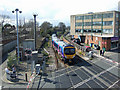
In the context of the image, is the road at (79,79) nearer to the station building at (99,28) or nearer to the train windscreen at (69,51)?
the train windscreen at (69,51)

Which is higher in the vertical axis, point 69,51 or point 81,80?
point 69,51

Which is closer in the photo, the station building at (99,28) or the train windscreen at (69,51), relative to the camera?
the train windscreen at (69,51)

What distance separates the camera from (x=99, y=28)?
1394 inches

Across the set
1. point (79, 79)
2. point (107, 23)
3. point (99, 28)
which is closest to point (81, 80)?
point (79, 79)

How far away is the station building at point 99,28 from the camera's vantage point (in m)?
29.0

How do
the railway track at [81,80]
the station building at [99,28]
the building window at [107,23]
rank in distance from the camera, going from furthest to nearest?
the building window at [107,23] < the station building at [99,28] < the railway track at [81,80]

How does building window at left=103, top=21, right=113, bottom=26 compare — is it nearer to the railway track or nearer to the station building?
the station building

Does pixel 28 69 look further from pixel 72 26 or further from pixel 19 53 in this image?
pixel 72 26

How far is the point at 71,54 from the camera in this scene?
1814 cm

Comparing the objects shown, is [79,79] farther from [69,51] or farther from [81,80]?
[69,51]

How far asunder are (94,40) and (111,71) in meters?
17.5

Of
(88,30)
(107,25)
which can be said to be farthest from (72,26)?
(107,25)

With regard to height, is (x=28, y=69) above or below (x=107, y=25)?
below

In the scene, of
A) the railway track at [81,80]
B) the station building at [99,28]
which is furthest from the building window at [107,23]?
the railway track at [81,80]
